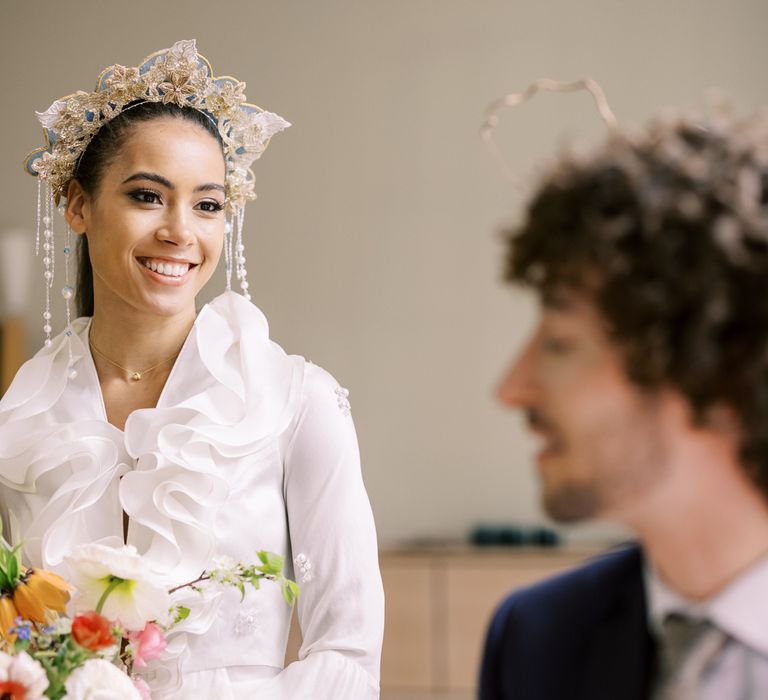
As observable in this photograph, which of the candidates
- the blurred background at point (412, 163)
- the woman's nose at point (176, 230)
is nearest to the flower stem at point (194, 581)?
the woman's nose at point (176, 230)

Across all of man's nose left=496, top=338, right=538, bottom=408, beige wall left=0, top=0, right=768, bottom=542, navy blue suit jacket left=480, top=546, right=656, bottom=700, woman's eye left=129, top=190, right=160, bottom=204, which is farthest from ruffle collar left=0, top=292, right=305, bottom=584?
beige wall left=0, top=0, right=768, bottom=542

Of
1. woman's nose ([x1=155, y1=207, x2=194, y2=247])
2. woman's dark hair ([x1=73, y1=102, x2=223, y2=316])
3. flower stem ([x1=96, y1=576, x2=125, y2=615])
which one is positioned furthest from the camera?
woman's dark hair ([x1=73, y1=102, x2=223, y2=316])

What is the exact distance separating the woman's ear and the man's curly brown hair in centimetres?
136

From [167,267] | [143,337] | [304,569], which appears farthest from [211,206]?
[304,569]

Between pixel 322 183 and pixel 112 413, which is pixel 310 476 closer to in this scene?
pixel 112 413

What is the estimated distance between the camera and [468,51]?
20.1 feet

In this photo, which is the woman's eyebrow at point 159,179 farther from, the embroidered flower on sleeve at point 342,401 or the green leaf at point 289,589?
the green leaf at point 289,589

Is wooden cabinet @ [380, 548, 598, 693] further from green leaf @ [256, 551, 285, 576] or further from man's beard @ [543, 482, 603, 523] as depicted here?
man's beard @ [543, 482, 603, 523]

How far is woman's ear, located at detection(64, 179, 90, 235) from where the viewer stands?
7.24 feet

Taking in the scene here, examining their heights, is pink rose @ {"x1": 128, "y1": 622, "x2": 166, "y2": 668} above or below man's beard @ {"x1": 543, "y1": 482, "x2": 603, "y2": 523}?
below

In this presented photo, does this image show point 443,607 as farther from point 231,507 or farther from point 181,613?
point 181,613

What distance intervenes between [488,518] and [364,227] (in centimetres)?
157

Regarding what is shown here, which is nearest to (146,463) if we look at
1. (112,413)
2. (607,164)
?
(112,413)

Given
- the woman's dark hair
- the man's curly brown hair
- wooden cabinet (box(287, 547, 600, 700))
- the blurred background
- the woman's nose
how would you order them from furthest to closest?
the blurred background < wooden cabinet (box(287, 547, 600, 700)) < the woman's dark hair < the woman's nose < the man's curly brown hair
